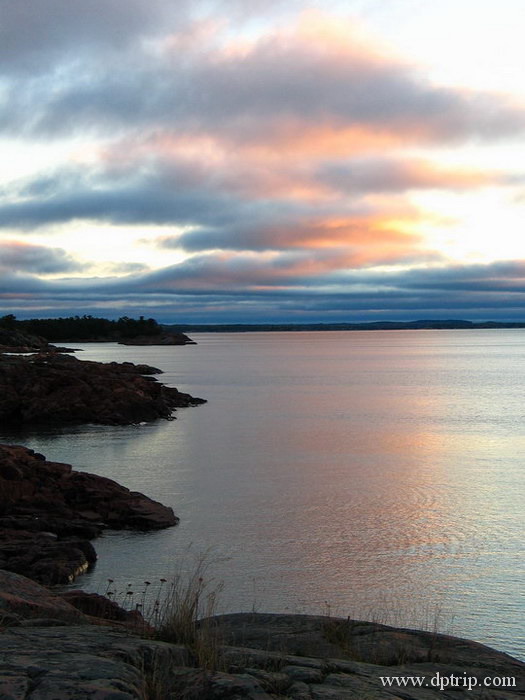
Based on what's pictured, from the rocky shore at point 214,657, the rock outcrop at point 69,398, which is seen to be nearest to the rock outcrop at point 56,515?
the rocky shore at point 214,657

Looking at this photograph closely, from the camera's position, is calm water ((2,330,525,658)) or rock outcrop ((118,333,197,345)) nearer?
calm water ((2,330,525,658))

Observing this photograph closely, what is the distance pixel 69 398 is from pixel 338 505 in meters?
24.7

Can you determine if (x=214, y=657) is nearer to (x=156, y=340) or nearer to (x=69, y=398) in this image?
(x=69, y=398)

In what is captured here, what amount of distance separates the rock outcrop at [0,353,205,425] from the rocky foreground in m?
32.4

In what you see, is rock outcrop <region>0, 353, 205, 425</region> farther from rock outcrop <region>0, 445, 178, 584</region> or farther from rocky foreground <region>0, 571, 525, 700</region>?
rocky foreground <region>0, 571, 525, 700</region>

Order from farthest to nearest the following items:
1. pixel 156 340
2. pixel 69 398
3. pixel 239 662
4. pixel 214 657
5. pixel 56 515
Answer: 1. pixel 156 340
2. pixel 69 398
3. pixel 56 515
4. pixel 239 662
5. pixel 214 657

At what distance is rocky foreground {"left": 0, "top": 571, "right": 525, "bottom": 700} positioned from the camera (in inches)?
180

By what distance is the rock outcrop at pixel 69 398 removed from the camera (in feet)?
131

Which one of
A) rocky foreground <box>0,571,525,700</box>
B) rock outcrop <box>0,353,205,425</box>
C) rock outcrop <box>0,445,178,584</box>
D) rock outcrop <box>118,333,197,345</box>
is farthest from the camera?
rock outcrop <box>118,333,197,345</box>

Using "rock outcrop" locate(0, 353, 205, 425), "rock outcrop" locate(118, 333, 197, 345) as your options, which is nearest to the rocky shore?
"rock outcrop" locate(0, 353, 205, 425)

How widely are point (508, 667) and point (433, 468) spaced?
63.4 feet

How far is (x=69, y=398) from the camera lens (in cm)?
4081

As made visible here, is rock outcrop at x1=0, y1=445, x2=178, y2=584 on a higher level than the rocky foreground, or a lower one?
lower

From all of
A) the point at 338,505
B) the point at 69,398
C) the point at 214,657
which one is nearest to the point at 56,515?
the point at 338,505
